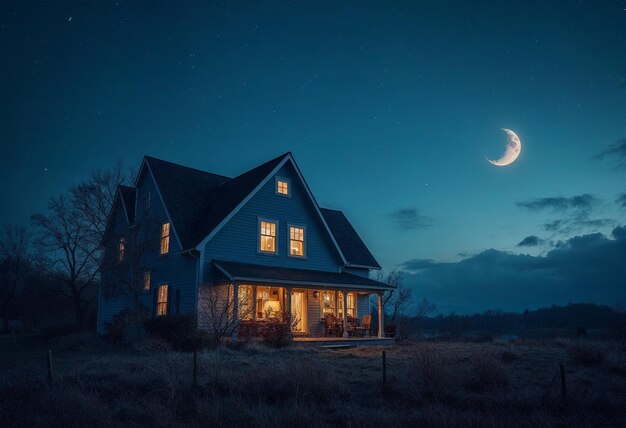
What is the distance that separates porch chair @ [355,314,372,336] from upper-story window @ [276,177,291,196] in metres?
7.37

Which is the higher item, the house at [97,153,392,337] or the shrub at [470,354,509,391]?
the house at [97,153,392,337]

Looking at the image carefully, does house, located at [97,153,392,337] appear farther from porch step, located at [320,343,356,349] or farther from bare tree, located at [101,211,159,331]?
porch step, located at [320,343,356,349]

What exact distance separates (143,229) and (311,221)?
27.2 ft

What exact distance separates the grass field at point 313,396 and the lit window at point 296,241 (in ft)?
37.4

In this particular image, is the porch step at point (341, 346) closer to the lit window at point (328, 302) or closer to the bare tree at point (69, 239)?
the lit window at point (328, 302)

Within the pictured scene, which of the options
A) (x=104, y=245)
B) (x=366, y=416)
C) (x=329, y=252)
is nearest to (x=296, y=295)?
(x=329, y=252)

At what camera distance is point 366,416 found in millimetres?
7520

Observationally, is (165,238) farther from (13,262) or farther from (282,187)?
(13,262)

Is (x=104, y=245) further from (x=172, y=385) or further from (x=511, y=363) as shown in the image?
(x=511, y=363)

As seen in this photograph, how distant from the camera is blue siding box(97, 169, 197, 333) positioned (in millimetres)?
21016

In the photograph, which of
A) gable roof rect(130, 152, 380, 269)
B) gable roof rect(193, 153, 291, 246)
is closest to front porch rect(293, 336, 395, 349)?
gable roof rect(130, 152, 380, 269)

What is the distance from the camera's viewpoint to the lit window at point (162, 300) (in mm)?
22634

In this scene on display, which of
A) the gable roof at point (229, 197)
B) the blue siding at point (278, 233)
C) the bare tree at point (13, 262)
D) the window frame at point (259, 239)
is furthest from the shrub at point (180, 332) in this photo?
the bare tree at point (13, 262)

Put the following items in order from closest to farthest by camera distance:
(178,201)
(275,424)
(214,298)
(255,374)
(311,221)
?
(275,424) < (255,374) < (214,298) < (178,201) < (311,221)
